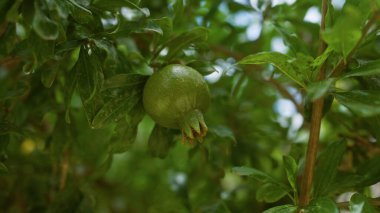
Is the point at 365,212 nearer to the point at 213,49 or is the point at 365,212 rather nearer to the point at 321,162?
the point at 321,162

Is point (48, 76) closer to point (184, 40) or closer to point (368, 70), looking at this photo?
point (184, 40)

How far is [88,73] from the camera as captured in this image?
81 centimetres

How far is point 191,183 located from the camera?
4.28 feet

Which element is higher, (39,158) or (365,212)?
(365,212)

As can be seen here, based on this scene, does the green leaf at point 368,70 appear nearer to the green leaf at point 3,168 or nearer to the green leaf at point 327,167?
the green leaf at point 327,167

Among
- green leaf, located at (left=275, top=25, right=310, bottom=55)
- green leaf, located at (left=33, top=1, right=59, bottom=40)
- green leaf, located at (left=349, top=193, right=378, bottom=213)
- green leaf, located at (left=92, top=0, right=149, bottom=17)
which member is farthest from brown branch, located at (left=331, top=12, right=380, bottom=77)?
green leaf, located at (left=33, top=1, right=59, bottom=40)

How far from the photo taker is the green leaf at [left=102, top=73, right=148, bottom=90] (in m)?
0.82

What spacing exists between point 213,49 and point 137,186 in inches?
25.3

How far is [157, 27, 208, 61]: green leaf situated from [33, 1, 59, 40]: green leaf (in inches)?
12.0

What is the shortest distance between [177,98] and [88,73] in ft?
0.53

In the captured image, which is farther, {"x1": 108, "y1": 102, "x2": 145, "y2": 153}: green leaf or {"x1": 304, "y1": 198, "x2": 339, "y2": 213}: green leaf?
{"x1": 108, "y1": 102, "x2": 145, "y2": 153}: green leaf

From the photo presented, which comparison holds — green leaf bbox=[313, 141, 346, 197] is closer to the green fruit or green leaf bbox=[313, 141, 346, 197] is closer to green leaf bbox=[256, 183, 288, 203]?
green leaf bbox=[256, 183, 288, 203]

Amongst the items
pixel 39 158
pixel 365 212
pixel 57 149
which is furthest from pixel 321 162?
pixel 39 158

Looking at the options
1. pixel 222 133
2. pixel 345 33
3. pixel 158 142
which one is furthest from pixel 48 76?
pixel 345 33
